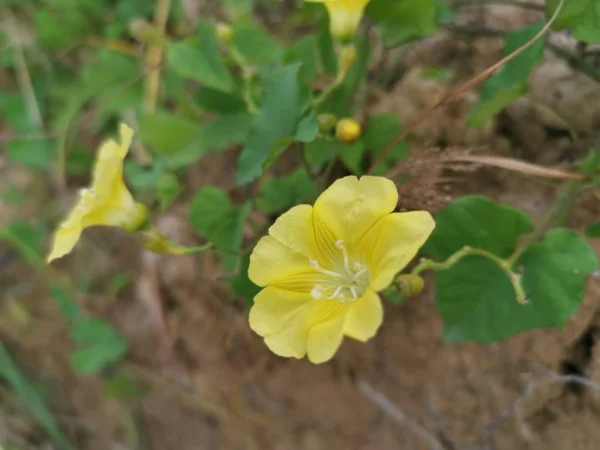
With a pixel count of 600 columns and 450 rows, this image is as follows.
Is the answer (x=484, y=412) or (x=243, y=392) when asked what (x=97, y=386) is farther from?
(x=484, y=412)

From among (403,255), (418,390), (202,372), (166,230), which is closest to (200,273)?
(166,230)

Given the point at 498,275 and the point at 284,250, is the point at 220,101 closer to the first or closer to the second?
the point at 284,250

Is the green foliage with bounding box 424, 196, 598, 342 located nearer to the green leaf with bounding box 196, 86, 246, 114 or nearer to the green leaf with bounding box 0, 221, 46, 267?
the green leaf with bounding box 196, 86, 246, 114

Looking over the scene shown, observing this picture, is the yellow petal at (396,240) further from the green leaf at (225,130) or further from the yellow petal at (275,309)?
the green leaf at (225,130)

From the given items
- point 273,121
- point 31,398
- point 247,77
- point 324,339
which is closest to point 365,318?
point 324,339

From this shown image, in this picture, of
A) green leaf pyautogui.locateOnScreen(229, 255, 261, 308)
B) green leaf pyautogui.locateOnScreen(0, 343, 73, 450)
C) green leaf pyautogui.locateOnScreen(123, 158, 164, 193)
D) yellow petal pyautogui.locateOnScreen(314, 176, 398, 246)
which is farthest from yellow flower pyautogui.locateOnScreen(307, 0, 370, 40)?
green leaf pyautogui.locateOnScreen(0, 343, 73, 450)
